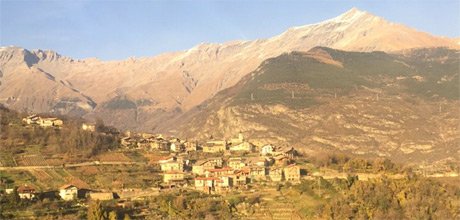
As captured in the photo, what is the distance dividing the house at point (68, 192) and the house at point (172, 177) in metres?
8.53

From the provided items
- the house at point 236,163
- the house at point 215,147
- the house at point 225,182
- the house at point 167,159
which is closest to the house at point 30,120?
the house at point 167,159

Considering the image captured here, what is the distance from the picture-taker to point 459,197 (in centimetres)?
4944

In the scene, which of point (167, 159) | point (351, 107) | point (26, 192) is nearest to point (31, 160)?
point (26, 192)

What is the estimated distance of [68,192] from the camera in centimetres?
4756

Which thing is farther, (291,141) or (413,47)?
(413,47)

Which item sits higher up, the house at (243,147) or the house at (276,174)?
the house at (243,147)

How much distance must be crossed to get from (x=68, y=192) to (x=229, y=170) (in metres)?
14.3

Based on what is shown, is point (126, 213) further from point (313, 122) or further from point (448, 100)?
point (448, 100)

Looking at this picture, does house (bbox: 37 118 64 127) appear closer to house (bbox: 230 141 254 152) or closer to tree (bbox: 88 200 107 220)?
house (bbox: 230 141 254 152)

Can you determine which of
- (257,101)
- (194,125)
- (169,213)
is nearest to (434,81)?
(257,101)

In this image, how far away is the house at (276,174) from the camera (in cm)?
5542

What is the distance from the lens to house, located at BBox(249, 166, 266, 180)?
55459mm

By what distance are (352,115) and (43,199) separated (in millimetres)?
67160

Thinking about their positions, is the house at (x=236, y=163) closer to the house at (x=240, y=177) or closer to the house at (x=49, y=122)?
the house at (x=240, y=177)
